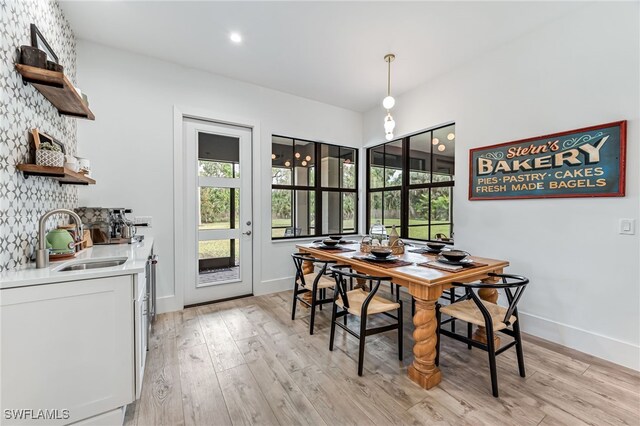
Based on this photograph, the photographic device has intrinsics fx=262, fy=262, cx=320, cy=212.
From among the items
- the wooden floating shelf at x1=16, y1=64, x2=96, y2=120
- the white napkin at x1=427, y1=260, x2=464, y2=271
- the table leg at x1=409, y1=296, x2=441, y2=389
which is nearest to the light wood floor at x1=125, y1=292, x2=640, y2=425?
the table leg at x1=409, y1=296, x2=441, y2=389

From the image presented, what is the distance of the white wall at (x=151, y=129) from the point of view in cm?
279

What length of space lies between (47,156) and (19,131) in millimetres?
174

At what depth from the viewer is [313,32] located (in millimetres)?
2625

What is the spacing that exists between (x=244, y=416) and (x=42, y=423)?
38.7 inches

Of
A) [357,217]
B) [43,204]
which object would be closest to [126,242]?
[43,204]

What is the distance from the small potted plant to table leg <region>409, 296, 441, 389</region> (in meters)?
2.56

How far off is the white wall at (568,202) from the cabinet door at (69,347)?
3.38 meters

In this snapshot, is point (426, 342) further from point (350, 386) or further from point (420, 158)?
point (420, 158)

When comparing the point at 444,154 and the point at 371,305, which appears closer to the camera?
the point at 371,305

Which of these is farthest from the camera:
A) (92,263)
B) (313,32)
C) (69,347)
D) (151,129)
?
(151,129)

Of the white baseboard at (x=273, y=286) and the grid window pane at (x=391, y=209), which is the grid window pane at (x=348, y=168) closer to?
the grid window pane at (x=391, y=209)

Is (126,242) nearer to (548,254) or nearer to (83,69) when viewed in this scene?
(83,69)

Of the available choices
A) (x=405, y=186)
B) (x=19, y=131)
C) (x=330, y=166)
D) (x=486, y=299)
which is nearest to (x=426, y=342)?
(x=486, y=299)

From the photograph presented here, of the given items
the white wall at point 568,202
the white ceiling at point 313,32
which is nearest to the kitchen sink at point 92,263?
the white ceiling at point 313,32
